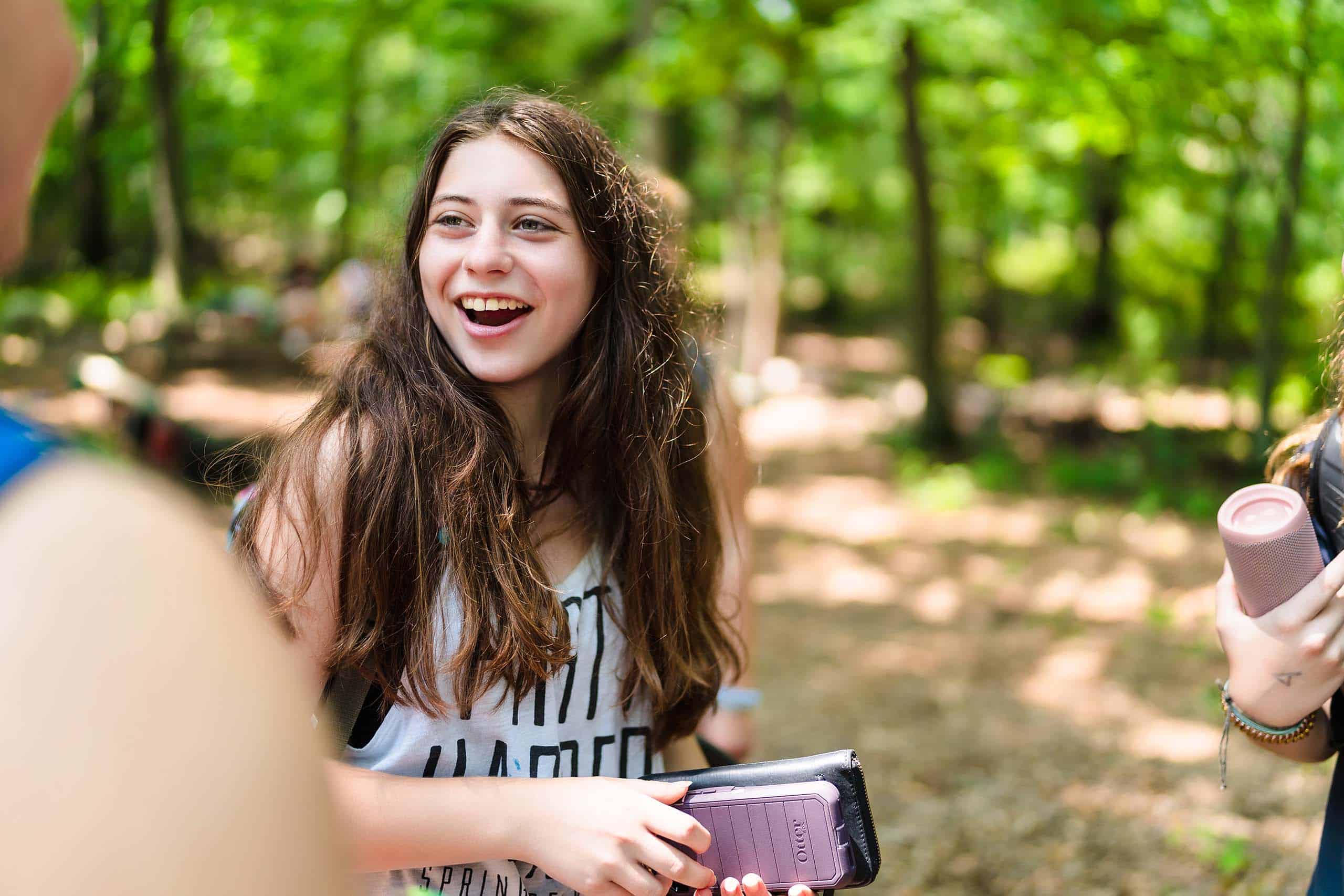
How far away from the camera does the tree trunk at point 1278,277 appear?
258 inches

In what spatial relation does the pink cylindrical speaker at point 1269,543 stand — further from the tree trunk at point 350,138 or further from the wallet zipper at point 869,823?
the tree trunk at point 350,138

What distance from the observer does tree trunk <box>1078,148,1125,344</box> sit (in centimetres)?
1359

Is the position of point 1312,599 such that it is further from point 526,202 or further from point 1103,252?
point 1103,252

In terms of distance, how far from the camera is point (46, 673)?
0.50 m

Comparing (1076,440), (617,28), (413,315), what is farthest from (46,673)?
(617,28)

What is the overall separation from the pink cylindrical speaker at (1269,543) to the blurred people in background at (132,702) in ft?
4.42

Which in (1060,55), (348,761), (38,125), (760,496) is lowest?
(348,761)

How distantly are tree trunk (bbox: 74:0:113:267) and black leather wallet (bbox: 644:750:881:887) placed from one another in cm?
1538

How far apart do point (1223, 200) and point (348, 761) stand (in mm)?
11560

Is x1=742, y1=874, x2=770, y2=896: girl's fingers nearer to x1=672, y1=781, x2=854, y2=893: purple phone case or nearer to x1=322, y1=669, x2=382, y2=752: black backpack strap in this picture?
x1=672, y1=781, x2=854, y2=893: purple phone case

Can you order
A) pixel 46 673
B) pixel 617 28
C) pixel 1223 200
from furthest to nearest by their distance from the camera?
pixel 617 28 → pixel 1223 200 → pixel 46 673

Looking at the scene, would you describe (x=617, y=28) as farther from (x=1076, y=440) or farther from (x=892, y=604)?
(x=892, y=604)

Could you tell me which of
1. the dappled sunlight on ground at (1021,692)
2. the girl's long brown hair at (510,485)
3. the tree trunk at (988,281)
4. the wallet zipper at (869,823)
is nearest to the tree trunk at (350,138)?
the tree trunk at (988,281)

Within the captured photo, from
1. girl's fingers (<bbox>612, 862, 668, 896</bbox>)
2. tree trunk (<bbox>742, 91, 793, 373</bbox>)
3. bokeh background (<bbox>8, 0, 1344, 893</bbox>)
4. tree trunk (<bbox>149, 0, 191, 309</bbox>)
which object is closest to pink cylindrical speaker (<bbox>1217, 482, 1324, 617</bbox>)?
bokeh background (<bbox>8, 0, 1344, 893</bbox>)
